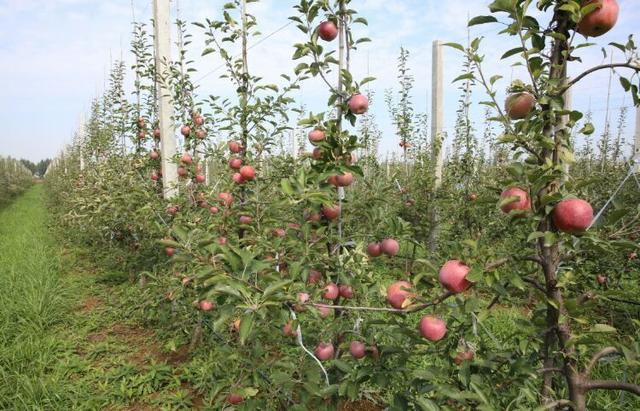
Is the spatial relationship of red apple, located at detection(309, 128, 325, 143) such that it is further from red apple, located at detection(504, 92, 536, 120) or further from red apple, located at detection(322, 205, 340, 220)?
red apple, located at detection(504, 92, 536, 120)

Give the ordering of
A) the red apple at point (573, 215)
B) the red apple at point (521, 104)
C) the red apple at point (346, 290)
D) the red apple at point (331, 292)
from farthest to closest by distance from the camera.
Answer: the red apple at point (346, 290) → the red apple at point (331, 292) → the red apple at point (521, 104) → the red apple at point (573, 215)

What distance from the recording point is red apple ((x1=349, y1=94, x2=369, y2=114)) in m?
1.69

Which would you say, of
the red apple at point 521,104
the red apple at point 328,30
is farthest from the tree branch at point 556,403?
the red apple at point 328,30

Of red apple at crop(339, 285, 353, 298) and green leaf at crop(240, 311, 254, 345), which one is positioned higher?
green leaf at crop(240, 311, 254, 345)

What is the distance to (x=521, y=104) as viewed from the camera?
103 centimetres

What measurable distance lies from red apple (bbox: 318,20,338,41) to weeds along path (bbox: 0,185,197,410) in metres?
2.21

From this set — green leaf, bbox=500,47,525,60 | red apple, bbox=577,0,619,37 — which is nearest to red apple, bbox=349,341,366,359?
green leaf, bbox=500,47,525,60

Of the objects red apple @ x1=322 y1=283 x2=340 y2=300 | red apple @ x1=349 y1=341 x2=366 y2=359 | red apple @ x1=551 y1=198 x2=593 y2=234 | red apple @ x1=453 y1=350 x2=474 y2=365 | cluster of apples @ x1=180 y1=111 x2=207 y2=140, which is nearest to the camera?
red apple @ x1=551 y1=198 x2=593 y2=234

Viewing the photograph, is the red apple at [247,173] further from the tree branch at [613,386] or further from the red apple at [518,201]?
the tree branch at [613,386]

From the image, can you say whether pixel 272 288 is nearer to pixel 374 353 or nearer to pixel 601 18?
pixel 374 353

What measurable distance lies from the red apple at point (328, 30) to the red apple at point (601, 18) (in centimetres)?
97

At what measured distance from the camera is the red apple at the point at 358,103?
1690 millimetres

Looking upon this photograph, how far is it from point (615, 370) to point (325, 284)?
228cm

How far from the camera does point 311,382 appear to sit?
149 centimetres
